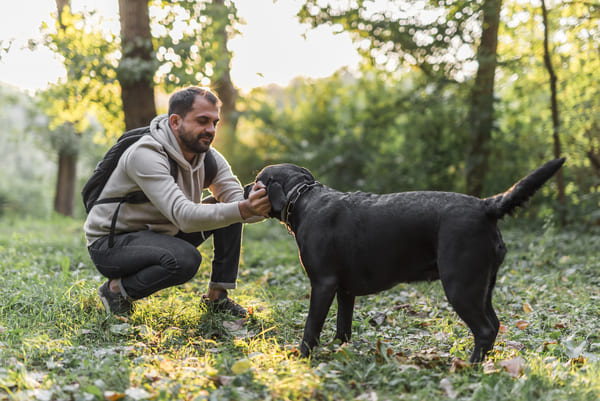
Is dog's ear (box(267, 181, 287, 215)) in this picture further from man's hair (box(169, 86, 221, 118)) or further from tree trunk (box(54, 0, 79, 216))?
tree trunk (box(54, 0, 79, 216))

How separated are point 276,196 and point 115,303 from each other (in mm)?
1586

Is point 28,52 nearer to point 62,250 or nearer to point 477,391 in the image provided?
point 62,250

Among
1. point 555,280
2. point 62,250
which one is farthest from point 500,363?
point 62,250

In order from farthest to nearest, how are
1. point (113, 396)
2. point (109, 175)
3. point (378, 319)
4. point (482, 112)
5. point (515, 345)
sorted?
point (482, 112) < point (378, 319) < point (109, 175) < point (515, 345) < point (113, 396)

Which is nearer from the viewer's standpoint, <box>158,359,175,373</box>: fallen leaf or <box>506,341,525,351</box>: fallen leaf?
<box>158,359,175,373</box>: fallen leaf

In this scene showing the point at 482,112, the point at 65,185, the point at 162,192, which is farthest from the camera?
the point at 65,185

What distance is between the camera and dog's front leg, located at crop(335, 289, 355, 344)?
11.5ft

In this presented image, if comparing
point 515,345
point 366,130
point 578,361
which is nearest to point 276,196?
point 515,345

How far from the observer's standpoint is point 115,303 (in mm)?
3859

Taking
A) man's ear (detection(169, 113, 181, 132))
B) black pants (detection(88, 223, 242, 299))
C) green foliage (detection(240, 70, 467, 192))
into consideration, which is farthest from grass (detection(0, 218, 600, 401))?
green foliage (detection(240, 70, 467, 192))

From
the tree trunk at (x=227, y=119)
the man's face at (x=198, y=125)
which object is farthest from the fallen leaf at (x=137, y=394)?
the tree trunk at (x=227, y=119)

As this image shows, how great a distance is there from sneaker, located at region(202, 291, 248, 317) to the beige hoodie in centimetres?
66

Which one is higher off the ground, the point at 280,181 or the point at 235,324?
the point at 280,181

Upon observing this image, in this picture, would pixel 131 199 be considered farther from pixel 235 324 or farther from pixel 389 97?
pixel 389 97
